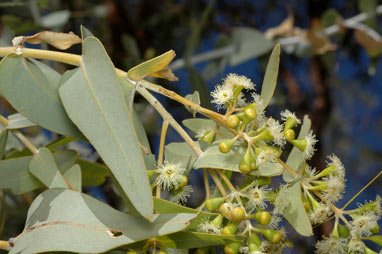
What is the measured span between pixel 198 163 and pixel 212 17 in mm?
1497

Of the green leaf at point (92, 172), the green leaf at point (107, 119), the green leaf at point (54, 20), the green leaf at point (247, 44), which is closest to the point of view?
the green leaf at point (107, 119)

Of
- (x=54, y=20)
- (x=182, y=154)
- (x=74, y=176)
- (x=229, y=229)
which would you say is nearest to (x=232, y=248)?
(x=229, y=229)

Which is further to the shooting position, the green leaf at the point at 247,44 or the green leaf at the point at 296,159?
the green leaf at the point at 247,44

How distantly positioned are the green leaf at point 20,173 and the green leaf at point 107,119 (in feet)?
0.51

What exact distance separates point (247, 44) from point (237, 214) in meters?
1.06

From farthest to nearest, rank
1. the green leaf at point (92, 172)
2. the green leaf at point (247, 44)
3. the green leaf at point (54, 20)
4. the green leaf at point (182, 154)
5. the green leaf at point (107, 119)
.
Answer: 1. the green leaf at point (247, 44)
2. the green leaf at point (54, 20)
3. the green leaf at point (92, 172)
4. the green leaf at point (182, 154)
5. the green leaf at point (107, 119)

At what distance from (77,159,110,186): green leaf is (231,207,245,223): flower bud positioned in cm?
30

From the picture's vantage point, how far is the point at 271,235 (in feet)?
1.69

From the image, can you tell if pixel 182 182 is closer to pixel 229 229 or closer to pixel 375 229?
pixel 229 229

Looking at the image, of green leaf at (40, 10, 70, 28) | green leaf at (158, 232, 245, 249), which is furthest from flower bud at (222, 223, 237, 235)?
green leaf at (40, 10, 70, 28)

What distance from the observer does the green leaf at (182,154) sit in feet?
1.84

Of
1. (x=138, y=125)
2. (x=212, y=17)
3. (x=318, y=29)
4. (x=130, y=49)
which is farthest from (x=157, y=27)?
(x=138, y=125)

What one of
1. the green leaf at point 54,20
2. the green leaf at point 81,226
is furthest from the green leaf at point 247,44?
the green leaf at point 81,226

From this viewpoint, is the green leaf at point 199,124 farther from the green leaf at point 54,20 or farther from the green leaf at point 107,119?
the green leaf at point 54,20
